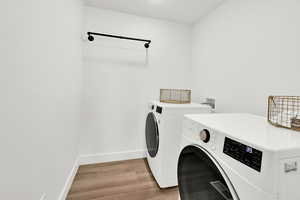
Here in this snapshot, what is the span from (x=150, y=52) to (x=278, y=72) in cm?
152

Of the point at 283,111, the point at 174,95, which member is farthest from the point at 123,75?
the point at 283,111

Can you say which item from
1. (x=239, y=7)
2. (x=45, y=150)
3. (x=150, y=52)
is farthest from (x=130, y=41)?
(x=45, y=150)

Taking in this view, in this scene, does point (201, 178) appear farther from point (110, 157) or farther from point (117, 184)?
point (110, 157)

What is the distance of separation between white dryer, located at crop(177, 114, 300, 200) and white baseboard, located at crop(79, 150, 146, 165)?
130cm

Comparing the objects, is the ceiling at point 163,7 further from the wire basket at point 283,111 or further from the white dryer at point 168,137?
the wire basket at point 283,111

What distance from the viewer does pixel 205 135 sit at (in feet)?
2.17

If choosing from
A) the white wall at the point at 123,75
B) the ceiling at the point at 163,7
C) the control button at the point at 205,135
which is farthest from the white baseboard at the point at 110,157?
the ceiling at the point at 163,7

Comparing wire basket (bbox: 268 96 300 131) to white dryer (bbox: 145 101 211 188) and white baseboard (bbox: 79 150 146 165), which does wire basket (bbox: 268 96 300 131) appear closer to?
Result: white dryer (bbox: 145 101 211 188)

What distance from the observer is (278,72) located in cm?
104

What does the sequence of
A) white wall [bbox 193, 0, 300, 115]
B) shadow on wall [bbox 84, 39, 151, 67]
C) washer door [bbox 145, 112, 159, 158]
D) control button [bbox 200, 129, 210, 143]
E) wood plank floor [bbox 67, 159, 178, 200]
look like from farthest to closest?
shadow on wall [bbox 84, 39, 151, 67], washer door [bbox 145, 112, 159, 158], wood plank floor [bbox 67, 159, 178, 200], white wall [bbox 193, 0, 300, 115], control button [bbox 200, 129, 210, 143]

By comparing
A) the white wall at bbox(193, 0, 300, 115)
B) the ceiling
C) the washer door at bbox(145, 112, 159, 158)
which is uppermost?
the ceiling

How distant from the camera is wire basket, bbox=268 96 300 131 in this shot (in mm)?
691

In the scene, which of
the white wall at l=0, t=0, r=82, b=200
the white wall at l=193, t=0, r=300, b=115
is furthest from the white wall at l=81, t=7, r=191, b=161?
the white wall at l=0, t=0, r=82, b=200

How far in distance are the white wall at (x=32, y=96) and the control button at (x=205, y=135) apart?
0.86 m
